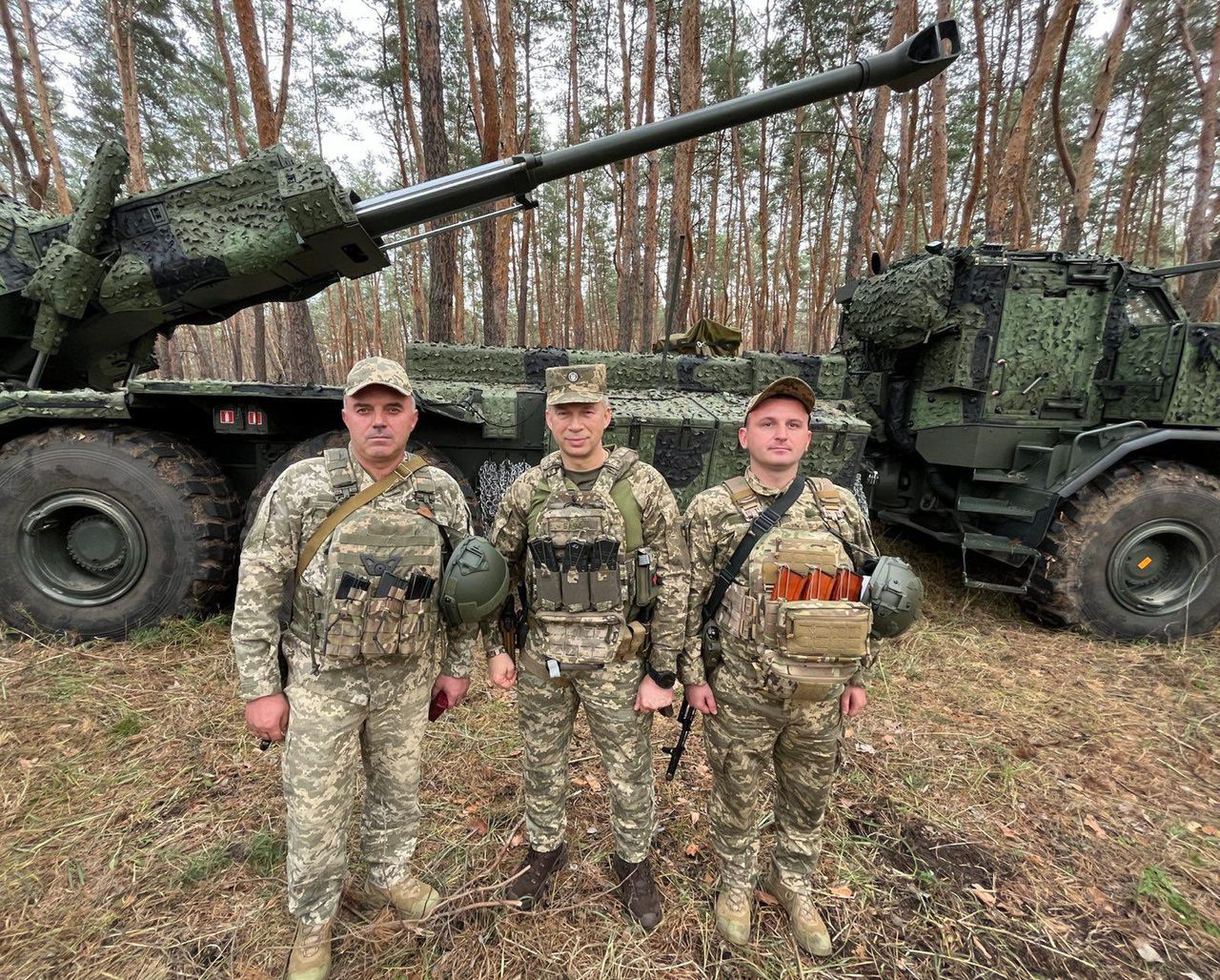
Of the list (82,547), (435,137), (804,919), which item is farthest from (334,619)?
(435,137)

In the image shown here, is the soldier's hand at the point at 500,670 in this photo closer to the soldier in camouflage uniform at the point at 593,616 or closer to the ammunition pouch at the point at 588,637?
the soldier in camouflage uniform at the point at 593,616

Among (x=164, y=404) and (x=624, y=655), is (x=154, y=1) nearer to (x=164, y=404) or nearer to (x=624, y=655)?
(x=164, y=404)

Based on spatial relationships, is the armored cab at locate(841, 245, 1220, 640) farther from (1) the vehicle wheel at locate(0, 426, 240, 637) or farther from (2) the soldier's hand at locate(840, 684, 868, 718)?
(1) the vehicle wheel at locate(0, 426, 240, 637)

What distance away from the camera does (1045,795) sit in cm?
281

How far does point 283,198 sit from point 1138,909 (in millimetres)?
5426

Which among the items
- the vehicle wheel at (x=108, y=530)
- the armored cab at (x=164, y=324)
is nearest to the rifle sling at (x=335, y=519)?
the armored cab at (x=164, y=324)

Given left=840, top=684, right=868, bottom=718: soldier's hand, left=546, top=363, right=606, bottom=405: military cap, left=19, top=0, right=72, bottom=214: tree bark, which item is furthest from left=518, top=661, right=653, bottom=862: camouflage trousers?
left=19, top=0, right=72, bottom=214: tree bark

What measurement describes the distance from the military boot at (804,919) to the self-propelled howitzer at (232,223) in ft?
12.9

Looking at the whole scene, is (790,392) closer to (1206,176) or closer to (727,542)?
(727,542)

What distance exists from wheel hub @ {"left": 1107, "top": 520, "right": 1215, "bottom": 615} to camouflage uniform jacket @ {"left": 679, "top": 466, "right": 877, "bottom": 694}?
371 cm

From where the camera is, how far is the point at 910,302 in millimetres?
4555

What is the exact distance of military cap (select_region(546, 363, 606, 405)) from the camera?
1.95 meters

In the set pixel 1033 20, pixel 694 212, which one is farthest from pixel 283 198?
pixel 694 212

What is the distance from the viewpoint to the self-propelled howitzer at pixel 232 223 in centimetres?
357
